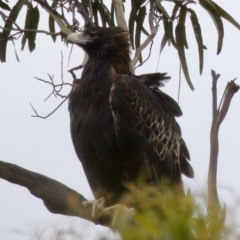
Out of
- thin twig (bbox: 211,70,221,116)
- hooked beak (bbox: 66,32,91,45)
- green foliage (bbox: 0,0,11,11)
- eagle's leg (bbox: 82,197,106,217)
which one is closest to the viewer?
thin twig (bbox: 211,70,221,116)

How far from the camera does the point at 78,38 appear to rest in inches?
180

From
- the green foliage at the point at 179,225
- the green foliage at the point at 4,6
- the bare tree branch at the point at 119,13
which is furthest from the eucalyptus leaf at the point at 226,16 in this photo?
the green foliage at the point at 179,225

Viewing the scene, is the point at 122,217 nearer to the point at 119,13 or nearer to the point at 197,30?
the point at 119,13

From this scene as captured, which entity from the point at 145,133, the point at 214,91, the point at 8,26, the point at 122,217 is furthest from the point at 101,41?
the point at 122,217

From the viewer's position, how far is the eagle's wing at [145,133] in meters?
4.06

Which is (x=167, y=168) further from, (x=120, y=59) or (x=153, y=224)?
(x=153, y=224)

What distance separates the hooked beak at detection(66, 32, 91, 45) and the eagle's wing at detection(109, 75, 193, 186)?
1.81ft

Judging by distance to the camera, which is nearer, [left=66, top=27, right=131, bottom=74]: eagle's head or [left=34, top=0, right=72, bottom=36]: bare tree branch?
[left=66, top=27, right=131, bottom=74]: eagle's head

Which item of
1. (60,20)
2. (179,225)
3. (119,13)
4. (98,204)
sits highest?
(119,13)

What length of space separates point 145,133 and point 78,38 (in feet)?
3.23

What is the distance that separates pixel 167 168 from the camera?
4289mm

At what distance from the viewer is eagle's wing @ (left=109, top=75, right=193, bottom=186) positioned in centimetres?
406

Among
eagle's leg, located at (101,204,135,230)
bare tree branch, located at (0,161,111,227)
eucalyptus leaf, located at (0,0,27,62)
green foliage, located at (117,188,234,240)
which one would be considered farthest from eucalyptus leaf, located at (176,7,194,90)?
green foliage, located at (117,188,234,240)

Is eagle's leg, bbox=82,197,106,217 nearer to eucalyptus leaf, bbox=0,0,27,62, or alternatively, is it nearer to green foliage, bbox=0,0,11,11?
eucalyptus leaf, bbox=0,0,27,62
